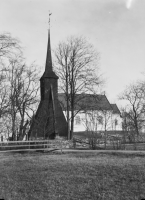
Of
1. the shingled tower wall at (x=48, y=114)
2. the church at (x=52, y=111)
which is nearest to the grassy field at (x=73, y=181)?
the church at (x=52, y=111)

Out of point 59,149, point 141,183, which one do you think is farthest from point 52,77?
point 141,183

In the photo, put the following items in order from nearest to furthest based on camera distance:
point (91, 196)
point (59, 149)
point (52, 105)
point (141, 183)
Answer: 1. point (91, 196)
2. point (141, 183)
3. point (59, 149)
4. point (52, 105)

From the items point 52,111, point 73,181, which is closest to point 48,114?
point 52,111

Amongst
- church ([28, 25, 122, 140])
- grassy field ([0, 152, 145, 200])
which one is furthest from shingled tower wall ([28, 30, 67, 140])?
grassy field ([0, 152, 145, 200])

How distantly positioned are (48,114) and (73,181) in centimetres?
2067

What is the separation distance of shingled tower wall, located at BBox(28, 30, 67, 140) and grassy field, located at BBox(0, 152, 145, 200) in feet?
51.3

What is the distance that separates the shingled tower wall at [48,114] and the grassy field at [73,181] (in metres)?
15.6

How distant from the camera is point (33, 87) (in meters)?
30.3

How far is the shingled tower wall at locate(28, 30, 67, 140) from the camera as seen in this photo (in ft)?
102

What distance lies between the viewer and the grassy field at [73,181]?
32.6ft

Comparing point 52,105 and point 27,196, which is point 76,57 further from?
point 27,196

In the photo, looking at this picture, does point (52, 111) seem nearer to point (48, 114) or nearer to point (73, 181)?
point (48, 114)

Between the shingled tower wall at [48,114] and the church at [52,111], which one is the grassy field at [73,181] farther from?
the shingled tower wall at [48,114]

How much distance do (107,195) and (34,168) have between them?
4.57 meters
